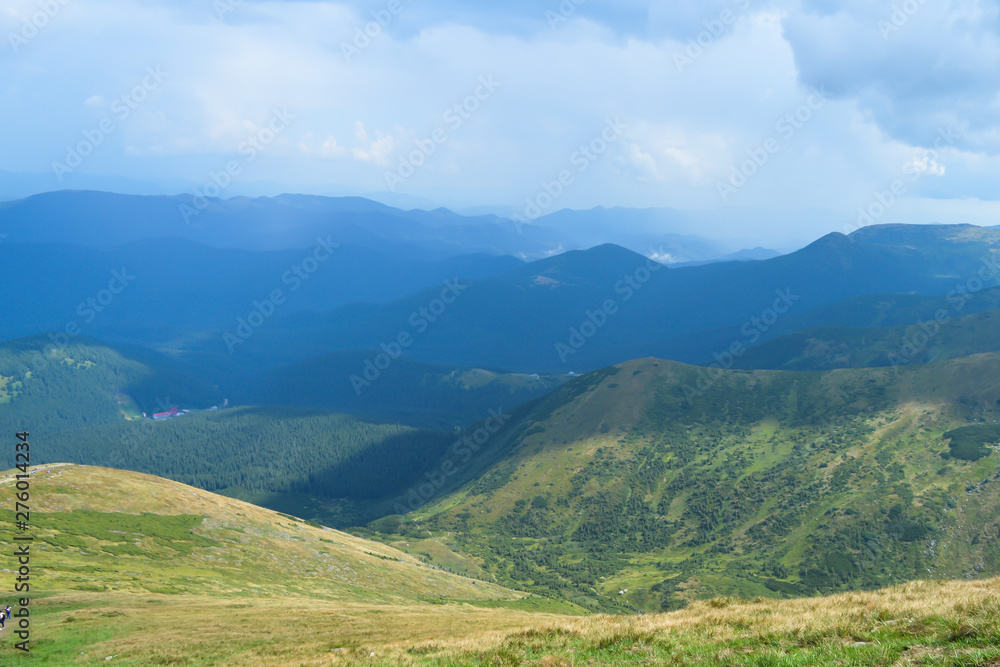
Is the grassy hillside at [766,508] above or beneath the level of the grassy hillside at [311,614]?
beneath

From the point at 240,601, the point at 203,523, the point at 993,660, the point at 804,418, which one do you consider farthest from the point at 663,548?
the point at 993,660

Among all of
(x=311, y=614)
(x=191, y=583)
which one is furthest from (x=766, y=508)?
(x=191, y=583)

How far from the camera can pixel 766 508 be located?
6019 inches

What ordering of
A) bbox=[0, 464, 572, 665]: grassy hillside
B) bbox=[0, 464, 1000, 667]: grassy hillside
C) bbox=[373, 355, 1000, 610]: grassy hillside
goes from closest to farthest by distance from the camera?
bbox=[0, 464, 1000, 667]: grassy hillside < bbox=[0, 464, 572, 665]: grassy hillside < bbox=[373, 355, 1000, 610]: grassy hillside

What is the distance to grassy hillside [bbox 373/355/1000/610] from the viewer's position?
394 ft

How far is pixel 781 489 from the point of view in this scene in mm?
156250

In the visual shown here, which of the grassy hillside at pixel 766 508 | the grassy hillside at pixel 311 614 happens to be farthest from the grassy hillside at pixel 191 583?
the grassy hillside at pixel 766 508

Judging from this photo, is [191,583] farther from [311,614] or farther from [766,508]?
[766,508]

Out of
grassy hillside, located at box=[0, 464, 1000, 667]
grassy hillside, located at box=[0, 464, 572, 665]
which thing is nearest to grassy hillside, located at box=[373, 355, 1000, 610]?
grassy hillside, located at box=[0, 464, 572, 665]

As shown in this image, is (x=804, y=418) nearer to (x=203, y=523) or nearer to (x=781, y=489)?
(x=781, y=489)

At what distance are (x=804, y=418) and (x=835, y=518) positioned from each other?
209 ft

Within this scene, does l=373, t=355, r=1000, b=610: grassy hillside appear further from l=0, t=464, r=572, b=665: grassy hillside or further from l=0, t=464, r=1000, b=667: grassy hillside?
l=0, t=464, r=1000, b=667: grassy hillside

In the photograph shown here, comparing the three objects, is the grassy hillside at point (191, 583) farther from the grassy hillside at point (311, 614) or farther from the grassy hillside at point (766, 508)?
the grassy hillside at point (766, 508)

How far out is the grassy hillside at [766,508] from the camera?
394 ft
